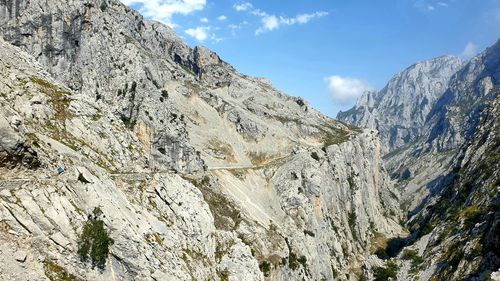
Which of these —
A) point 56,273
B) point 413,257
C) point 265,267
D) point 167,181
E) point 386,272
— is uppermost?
point 413,257

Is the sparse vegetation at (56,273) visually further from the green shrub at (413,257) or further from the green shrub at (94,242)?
the green shrub at (413,257)

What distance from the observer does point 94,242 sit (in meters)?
46.3

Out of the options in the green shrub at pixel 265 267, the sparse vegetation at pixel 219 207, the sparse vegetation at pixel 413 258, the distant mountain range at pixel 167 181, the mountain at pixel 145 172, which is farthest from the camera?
the sparse vegetation at pixel 413 258

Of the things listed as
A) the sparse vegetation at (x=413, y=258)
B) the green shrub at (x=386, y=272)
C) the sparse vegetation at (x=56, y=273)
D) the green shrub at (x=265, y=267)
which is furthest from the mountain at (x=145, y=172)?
the sparse vegetation at (x=413, y=258)

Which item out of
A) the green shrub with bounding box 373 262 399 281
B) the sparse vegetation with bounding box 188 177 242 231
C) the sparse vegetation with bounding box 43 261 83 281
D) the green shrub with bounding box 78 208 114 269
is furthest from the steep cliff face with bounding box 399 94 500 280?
the sparse vegetation with bounding box 43 261 83 281

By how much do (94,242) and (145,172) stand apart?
22610mm

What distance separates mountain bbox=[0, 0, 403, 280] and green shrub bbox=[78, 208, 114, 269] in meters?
0.14

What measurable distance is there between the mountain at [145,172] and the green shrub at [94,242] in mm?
138

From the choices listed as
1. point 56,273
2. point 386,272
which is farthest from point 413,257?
point 56,273

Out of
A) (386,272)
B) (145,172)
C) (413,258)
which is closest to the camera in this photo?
(145,172)

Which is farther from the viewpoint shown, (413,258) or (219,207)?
(413,258)

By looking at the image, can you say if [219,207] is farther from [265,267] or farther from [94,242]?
[94,242]

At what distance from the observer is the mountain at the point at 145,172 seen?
4600 cm

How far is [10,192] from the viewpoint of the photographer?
1671 inches
